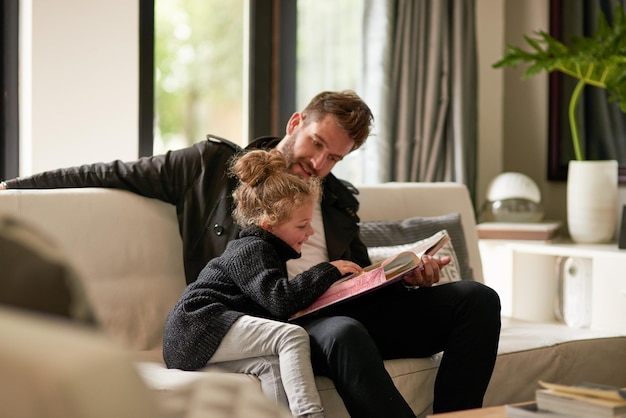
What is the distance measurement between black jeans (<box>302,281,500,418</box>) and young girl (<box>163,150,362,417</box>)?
0.28 feet

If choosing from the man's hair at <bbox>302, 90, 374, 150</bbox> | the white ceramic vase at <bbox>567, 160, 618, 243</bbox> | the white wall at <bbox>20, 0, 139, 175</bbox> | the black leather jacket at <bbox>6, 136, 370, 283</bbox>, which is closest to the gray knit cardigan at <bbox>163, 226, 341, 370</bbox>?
the black leather jacket at <bbox>6, 136, 370, 283</bbox>

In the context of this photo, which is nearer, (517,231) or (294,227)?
(294,227)

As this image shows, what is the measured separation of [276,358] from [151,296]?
0.56 m

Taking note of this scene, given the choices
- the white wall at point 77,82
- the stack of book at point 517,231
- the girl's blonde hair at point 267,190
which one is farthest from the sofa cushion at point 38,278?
the stack of book at point 517,231

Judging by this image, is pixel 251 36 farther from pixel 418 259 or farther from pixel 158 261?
pixel 418 259

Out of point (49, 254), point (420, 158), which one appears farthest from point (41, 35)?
point (49, 254)

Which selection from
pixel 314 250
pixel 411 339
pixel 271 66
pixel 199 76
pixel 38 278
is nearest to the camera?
pixel 38 278

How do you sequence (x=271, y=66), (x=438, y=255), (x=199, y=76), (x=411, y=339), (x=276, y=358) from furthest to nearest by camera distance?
(x=199, y=76) < (x=271, y=66) < (x=438, y=255) < (x=411, y=339) < (x=276, y=358)

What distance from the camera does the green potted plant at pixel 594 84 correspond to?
3.56 meters

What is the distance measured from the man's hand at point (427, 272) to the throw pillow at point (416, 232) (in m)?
0.48

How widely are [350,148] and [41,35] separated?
3.44ft

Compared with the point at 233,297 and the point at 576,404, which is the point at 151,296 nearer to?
the point at 233,297

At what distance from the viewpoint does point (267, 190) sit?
2.18 meters

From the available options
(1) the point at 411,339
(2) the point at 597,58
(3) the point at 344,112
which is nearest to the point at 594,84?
(2) the point at 597,58
